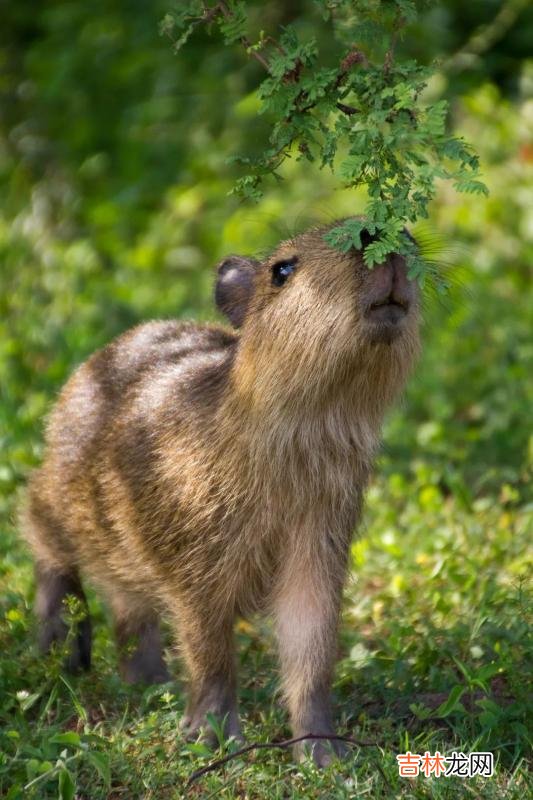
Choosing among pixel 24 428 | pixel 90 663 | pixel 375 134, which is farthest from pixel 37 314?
pixel 375 134

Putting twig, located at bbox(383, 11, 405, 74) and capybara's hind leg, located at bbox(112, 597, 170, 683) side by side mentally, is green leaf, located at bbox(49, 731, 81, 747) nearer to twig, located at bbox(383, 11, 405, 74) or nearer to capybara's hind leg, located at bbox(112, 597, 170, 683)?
capybara's hind leg, located at bbox(112, 597, 170, 683)

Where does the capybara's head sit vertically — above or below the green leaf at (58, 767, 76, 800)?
above

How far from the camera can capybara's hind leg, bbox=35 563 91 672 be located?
15.1 feet

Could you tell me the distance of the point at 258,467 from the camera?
3.90 m

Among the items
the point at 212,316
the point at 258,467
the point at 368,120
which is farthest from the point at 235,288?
the point at 212,316

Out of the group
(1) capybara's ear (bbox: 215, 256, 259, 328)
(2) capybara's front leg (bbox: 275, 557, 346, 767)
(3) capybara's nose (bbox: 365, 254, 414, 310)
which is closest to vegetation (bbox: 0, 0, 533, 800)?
(2) capybara's front leg (bbox: 275, 557, 346, 767)

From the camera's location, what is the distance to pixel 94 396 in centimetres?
475

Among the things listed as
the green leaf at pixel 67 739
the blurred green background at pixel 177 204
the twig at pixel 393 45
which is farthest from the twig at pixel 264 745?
the blurred green background at pixel 177 204

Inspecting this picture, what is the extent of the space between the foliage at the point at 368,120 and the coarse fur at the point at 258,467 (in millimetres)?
148

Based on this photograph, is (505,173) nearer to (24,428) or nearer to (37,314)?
(37,314)

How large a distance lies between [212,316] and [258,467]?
2047mm

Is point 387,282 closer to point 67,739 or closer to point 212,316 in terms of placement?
point 67,739

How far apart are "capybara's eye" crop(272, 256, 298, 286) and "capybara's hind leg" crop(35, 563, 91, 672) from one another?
143 centimetres

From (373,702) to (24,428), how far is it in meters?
2.83
